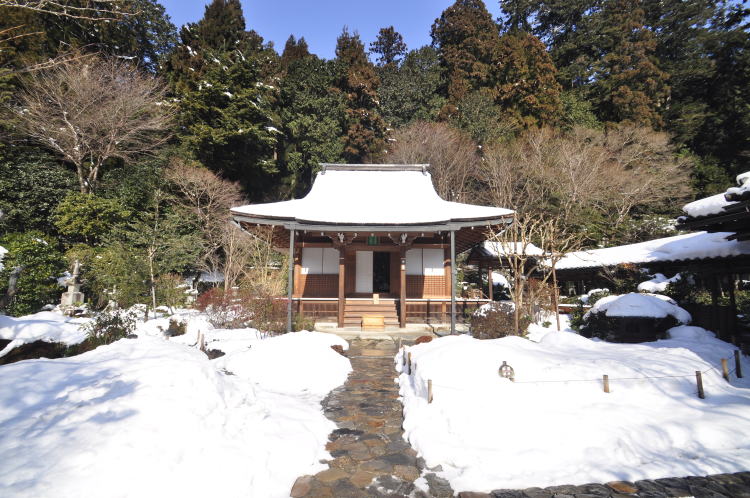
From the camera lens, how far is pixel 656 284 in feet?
40.3

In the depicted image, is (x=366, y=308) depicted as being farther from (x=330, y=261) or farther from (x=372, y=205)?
(x=372, y=205)

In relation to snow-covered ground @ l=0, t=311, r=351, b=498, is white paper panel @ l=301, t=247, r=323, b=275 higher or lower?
higher

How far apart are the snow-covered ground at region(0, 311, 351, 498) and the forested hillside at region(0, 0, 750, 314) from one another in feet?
31.5

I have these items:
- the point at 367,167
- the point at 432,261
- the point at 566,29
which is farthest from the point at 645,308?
the point at 566,29

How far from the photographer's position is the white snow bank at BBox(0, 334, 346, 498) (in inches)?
101

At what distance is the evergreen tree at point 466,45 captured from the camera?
29.4 metres

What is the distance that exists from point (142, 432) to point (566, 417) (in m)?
4.91

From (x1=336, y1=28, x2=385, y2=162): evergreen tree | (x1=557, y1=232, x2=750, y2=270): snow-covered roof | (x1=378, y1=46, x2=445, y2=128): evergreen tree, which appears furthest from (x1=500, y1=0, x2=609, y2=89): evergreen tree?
(x1=557, y1=232, x2=750, y2=270): snow-covered roof

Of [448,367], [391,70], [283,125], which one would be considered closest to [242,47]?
[283,125]

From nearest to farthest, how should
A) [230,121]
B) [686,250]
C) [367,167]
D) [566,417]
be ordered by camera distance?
[566,417] < [686,250] < [367,167] < [230,121]

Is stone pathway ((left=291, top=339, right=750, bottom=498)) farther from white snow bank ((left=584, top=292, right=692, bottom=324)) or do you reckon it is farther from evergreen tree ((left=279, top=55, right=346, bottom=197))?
evergreen tree ((left=279, top=55, right=346, bottom=197))

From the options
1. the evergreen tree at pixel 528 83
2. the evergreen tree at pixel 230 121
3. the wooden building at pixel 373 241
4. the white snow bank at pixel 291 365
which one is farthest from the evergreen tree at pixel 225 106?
the evergreen tree at pixel 528 83

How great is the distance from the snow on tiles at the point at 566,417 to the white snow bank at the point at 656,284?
5771mm

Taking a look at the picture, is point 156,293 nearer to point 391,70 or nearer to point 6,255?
point 6,255
